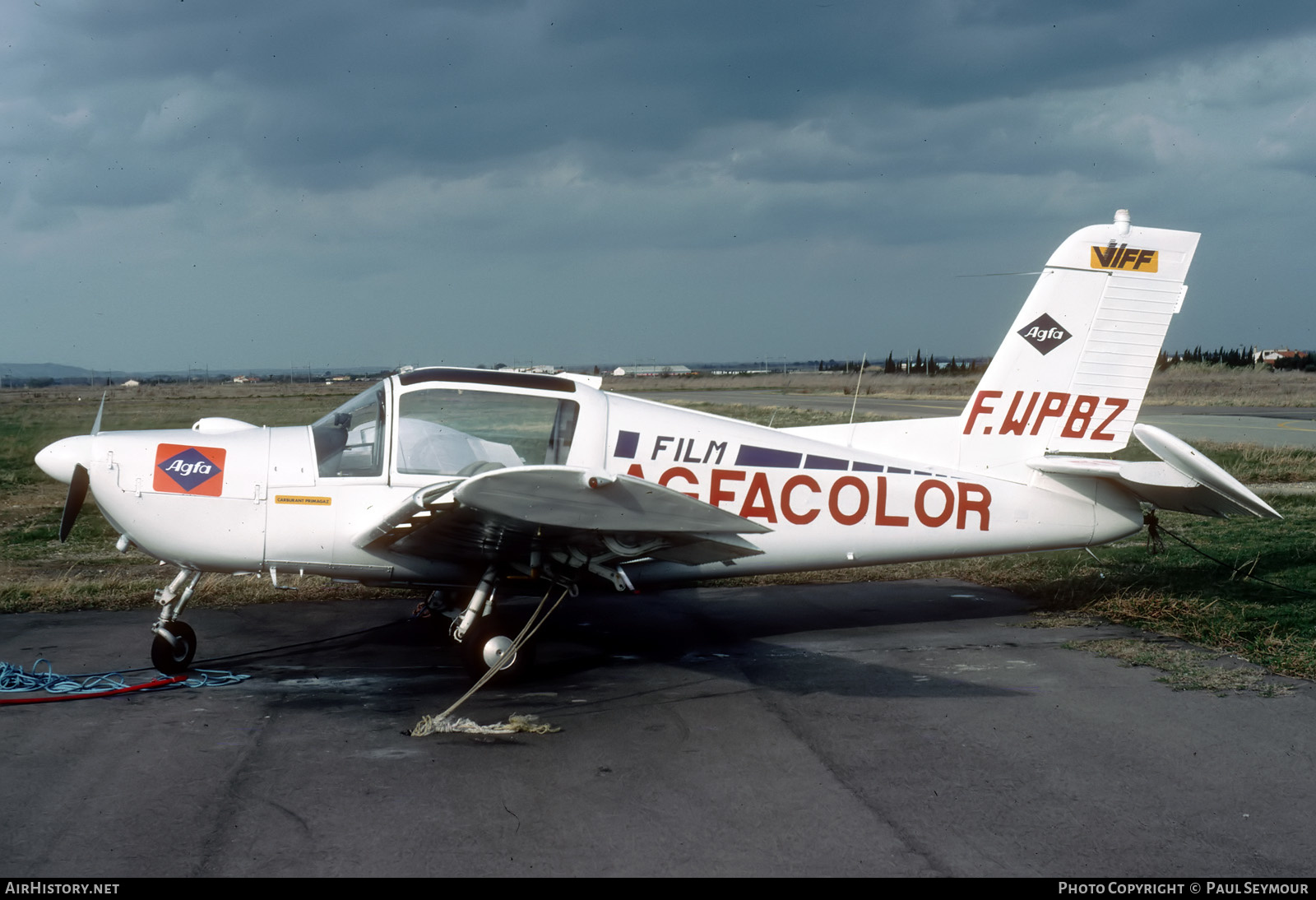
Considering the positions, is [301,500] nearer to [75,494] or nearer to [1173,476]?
[75,494]

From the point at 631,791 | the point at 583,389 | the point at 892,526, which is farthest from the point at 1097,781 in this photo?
the point at 583,389

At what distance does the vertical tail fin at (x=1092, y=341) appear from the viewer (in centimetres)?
770

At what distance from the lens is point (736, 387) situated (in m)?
66.7

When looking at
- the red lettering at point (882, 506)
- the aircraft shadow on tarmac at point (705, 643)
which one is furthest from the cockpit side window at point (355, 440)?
the red lettering at point (882, 506)

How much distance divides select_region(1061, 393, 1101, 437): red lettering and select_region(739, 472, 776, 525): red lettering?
2.52 metres

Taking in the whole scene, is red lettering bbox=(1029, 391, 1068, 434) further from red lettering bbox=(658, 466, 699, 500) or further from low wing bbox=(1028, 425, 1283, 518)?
red lettering bbox=(658, 466, 699, 500)

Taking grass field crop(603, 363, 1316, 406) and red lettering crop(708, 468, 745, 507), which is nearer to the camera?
red lettering crop(708, 468, 745, 507)

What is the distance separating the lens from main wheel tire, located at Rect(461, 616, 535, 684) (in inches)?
247

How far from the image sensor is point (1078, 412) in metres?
7.76

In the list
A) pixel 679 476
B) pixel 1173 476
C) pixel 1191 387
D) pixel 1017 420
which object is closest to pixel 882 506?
pixel 1017 420

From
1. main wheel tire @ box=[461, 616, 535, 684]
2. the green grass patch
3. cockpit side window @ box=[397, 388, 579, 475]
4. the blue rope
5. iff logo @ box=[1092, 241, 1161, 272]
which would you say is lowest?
the blue rope

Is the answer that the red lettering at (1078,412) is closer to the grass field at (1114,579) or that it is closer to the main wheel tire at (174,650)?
the grass field at (1114,579)

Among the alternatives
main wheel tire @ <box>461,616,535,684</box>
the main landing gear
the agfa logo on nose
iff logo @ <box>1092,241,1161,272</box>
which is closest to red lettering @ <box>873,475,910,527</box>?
the agfa logo on nose

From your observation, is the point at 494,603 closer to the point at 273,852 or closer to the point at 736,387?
the point at 273,852
